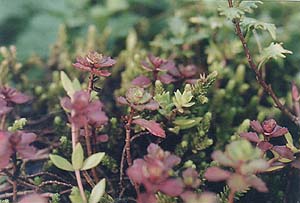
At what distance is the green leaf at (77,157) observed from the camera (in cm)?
79

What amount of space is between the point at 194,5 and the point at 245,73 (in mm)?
358

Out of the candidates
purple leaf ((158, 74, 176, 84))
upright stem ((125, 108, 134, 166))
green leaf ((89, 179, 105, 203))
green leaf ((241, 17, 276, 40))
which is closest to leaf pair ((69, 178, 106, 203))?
green leaf ((89, 179, 105, 203))

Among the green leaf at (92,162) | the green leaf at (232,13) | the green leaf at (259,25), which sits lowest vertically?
the green leaf at (92,162)

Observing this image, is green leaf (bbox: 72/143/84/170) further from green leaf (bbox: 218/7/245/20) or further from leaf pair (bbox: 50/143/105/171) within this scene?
green leaf (bbox: 218/7/245/20)

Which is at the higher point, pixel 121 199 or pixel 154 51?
pixel 154 51

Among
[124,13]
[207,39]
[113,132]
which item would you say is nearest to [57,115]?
[113,132]

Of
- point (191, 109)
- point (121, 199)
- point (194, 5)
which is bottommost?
point (121, 199)

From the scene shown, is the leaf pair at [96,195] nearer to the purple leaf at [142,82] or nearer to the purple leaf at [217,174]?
the purple leaf at [217,174]

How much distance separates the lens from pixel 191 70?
1.13 m

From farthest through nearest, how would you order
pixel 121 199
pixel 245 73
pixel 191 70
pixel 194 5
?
pixel 194 5 < pixel 245 73 < pixel 191 70 < pixel 121 199

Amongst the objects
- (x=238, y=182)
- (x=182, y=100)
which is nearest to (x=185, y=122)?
(x=182, y=100)

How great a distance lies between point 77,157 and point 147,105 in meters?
0.16

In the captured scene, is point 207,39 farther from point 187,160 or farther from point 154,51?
point 187,160

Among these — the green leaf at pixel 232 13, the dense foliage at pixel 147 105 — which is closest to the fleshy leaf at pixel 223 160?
the dense foliage at pixel 147 105
